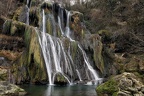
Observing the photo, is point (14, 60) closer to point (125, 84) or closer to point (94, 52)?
point (94, 52)

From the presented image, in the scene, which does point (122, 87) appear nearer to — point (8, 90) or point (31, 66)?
point (8, 90)

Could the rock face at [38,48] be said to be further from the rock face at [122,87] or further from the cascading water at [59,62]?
the rock face at [122,87]

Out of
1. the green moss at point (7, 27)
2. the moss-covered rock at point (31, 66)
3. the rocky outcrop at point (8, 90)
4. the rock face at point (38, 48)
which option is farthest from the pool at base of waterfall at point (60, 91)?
the green moss at point (7, 27)

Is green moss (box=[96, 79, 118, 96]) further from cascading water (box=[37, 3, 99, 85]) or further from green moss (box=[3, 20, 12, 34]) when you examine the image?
green moss (box=[3, 20, 12, 34])

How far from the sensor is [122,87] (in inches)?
535

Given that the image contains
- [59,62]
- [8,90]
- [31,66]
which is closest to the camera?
[8,90]

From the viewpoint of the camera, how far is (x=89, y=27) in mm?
48125

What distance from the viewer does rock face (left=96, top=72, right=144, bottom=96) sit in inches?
519

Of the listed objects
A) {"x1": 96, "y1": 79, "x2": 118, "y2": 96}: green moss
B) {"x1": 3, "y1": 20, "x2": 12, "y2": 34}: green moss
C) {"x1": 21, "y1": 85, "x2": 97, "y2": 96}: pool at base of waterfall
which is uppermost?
{"x1": 3, "y1": 20, "x2": 12, "y2": 34}: green moss

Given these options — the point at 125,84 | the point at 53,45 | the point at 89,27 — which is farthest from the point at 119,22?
the point at 89,27

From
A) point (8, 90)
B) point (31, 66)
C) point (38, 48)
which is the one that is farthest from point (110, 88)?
point (38, 48)

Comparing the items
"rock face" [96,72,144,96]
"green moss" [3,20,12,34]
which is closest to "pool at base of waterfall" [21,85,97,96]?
"rock face" [96,72,144,96]

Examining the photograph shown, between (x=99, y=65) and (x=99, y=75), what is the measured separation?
149cm

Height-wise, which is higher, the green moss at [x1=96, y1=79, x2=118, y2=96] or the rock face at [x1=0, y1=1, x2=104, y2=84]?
the rock face at [x1=0, y1=1, x2=104, y2=84]
